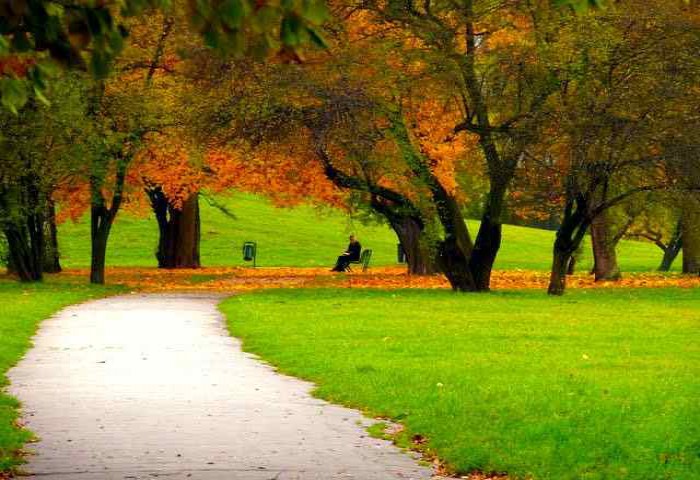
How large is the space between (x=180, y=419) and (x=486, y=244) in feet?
80.4

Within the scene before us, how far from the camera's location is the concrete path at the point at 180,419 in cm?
995

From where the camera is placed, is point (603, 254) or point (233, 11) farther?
point (603, 254)

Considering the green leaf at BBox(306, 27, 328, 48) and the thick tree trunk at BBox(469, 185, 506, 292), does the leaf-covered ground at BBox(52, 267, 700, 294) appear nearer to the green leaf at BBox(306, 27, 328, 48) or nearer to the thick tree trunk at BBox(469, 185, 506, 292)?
the thick tree trunk at BBox(469, 185, 506, 292)

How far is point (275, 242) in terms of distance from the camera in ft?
253

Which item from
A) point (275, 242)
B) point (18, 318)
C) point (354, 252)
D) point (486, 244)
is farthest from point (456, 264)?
point (275, 242)

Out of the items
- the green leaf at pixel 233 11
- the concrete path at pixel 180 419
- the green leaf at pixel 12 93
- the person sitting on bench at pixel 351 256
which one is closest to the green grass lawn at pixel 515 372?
the concrete path at pixel 180 419

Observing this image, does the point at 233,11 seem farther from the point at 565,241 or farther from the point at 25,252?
the point at 25,252

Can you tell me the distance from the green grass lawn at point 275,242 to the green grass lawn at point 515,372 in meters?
34.2

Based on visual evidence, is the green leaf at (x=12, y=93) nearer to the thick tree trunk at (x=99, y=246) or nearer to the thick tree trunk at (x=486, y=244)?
the thick tree trunk at (x=486, y=244)

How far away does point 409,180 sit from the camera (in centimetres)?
3412

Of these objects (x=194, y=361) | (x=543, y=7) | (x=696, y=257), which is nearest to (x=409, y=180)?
(x=543, y=7)

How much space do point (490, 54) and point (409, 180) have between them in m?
3.84

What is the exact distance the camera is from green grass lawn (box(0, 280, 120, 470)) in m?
11.0

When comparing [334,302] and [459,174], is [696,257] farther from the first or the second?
[334,302]
